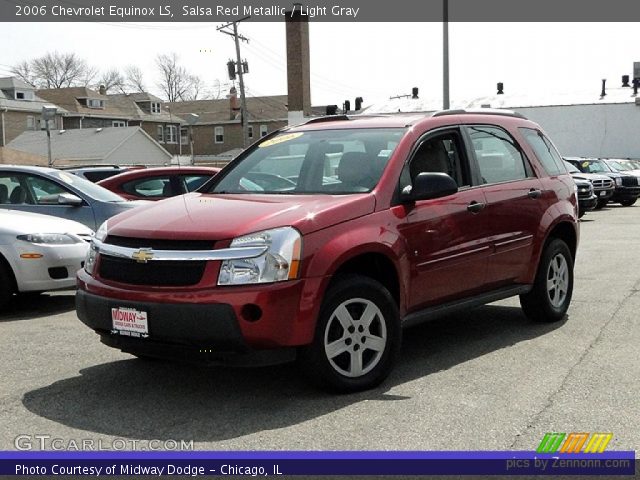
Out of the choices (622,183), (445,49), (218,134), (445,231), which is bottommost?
(622,183)

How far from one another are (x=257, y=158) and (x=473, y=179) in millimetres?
1753

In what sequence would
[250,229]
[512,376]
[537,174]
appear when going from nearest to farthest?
[250,229]
[512,376]
[537,174]

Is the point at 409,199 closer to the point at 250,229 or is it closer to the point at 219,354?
the point at 250,229

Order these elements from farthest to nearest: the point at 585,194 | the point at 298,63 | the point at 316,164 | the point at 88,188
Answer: the point at 298,63 < the point at 585,194 < the point at 88,188 < the point at 316,164

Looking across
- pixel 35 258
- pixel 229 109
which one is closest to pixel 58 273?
pixel 35 258

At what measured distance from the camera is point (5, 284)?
8039mm

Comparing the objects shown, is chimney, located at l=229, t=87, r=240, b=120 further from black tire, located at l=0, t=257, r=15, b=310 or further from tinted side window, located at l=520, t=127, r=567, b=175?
tinted side window, located at l=520, t=127, r=567, b=175

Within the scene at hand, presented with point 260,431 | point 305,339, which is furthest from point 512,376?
point 260,431

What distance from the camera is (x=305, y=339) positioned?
478 centimetres

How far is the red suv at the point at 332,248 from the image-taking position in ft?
15.4

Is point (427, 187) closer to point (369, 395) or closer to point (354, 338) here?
point (354, 338)

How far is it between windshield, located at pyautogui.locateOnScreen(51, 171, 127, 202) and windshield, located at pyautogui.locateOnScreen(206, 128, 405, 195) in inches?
162

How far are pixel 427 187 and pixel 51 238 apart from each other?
448cm

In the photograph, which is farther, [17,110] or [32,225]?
[17,110]
